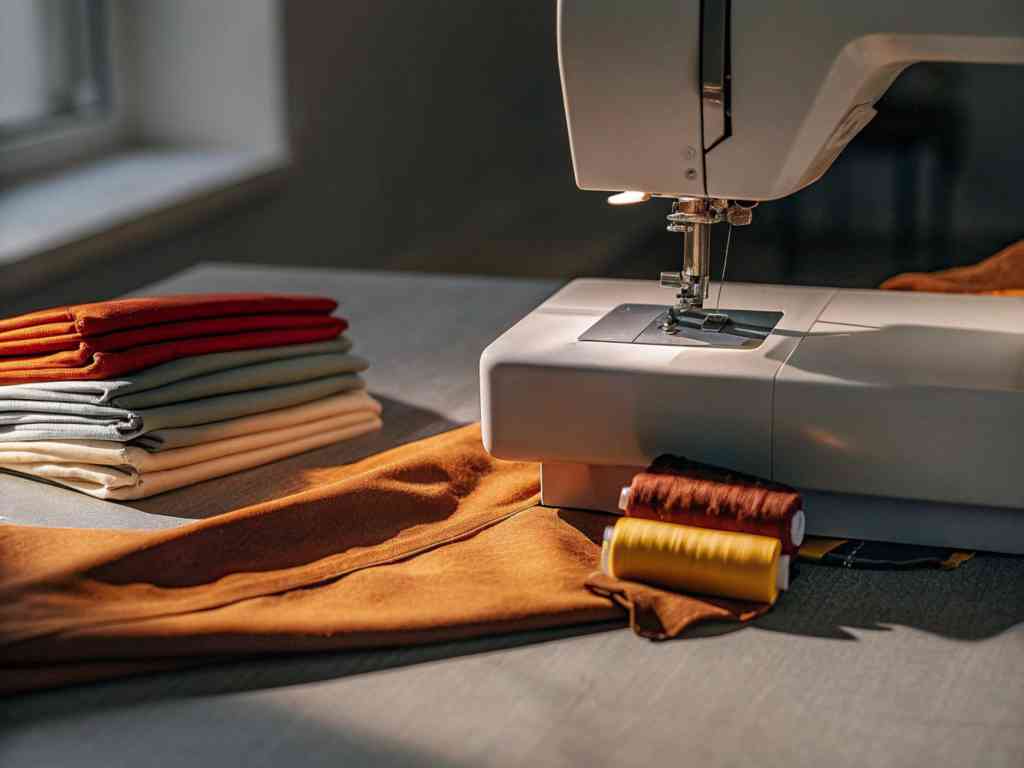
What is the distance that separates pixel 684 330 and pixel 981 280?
Result: 2.78ft

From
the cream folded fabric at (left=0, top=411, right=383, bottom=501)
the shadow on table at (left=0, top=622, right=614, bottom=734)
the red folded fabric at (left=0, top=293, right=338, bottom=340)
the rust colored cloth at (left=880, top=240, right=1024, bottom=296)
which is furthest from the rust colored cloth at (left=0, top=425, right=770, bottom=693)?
the rust colored cloth at (left=880, top=240, right=1024, bottom=296)

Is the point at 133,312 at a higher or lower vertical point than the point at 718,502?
higher

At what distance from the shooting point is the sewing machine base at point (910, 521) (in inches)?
46.2

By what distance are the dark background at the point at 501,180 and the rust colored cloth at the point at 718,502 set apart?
2097mm

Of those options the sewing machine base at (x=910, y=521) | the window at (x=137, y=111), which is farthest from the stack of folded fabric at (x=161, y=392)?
the window at (x=137, y=111)

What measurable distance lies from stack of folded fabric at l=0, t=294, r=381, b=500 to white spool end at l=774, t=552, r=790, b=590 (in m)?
0.59

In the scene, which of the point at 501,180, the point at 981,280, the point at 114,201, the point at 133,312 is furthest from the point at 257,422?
the point at 501,180

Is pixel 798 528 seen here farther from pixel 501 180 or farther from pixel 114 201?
pixel 501 180

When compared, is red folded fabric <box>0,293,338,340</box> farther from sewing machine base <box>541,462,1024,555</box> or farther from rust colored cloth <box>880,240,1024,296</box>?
rust colored cloth <box>880,240,1024,296</box>

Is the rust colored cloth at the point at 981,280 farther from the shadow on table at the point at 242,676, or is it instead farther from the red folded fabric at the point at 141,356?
the shadow on table at the point at 242,676

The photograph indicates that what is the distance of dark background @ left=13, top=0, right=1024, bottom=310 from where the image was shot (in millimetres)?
3959

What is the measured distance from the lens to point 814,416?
1.17 meters

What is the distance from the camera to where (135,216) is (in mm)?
3002

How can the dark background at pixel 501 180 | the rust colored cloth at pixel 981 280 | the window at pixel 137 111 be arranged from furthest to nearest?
the dark background at pixel 501 180 → the window at pixel 137 111 → the rust colored cloth at pixel 981 280
